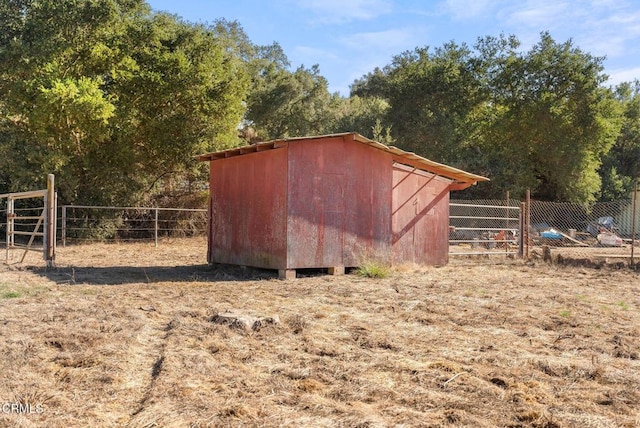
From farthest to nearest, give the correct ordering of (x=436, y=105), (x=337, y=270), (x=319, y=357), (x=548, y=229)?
(x=436, y=105) → (x=548, y=229) → (x=337, y=270) → (x=319, y=357)

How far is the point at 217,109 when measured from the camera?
63.2ft

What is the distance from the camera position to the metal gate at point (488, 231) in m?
15.0

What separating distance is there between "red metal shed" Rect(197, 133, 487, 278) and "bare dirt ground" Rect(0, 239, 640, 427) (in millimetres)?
1562

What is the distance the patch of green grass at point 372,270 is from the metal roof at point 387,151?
7.61ft

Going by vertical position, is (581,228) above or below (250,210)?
below

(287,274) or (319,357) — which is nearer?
(319,357)

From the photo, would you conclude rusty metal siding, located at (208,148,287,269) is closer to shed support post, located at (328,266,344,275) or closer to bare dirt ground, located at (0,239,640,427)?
shed support post, located at (328,266,344,275)

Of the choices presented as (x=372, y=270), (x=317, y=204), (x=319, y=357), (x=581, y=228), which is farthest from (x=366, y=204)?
(x=581, y=228)

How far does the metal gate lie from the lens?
15.0 metres

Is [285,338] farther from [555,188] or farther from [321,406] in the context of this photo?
[555,188]

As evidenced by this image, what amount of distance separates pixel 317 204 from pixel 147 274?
11.6ft

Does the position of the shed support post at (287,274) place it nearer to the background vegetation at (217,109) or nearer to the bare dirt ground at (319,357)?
the bare dirt ground at (319,357)

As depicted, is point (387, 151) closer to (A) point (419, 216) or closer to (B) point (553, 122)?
(A) point (419, 216)

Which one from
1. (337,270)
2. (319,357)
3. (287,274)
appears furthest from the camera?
(337,270)
